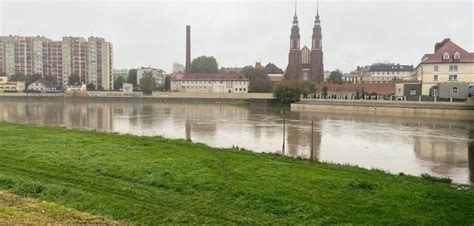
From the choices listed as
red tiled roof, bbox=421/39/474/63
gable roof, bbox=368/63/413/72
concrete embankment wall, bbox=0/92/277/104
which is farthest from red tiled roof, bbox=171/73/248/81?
gable roof, bbox=368/63/413/72

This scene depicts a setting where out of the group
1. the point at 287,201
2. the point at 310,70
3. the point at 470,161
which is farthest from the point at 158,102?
the point at 287,201

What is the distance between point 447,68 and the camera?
164 feet

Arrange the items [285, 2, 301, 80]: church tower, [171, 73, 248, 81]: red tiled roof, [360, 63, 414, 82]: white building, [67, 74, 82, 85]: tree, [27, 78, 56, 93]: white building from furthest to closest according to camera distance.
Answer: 1. [360, 63, 414, 82]: white building
2. [67, 74, 82, 85]: tree
3. [285, 2, 301, 80]: church tower
4. [27, 78, 56, 93]: white building
5. [171, 73, 248, 81]: red tiled roof

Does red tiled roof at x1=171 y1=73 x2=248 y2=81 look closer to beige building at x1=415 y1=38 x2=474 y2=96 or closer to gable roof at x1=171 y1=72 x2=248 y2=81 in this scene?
gable roof at x1=171 y1=72 x2=248 y2=81

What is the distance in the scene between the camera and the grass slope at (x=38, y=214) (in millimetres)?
6160

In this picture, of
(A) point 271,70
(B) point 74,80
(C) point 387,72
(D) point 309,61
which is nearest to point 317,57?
(D) point 309,61

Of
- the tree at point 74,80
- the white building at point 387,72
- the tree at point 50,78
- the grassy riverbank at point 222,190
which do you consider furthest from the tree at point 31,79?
the grassy riverbank at point 222,190

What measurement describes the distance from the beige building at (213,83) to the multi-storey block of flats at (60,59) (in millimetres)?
24051

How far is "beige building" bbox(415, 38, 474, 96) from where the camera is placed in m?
49.1

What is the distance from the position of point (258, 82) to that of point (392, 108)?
132 feet

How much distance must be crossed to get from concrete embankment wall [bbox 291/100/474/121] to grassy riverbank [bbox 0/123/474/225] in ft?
116

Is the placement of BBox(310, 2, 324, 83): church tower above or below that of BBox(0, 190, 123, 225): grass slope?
above

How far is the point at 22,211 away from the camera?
6.61m

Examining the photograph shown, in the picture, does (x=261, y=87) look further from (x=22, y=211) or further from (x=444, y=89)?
(x=22, y=211)
